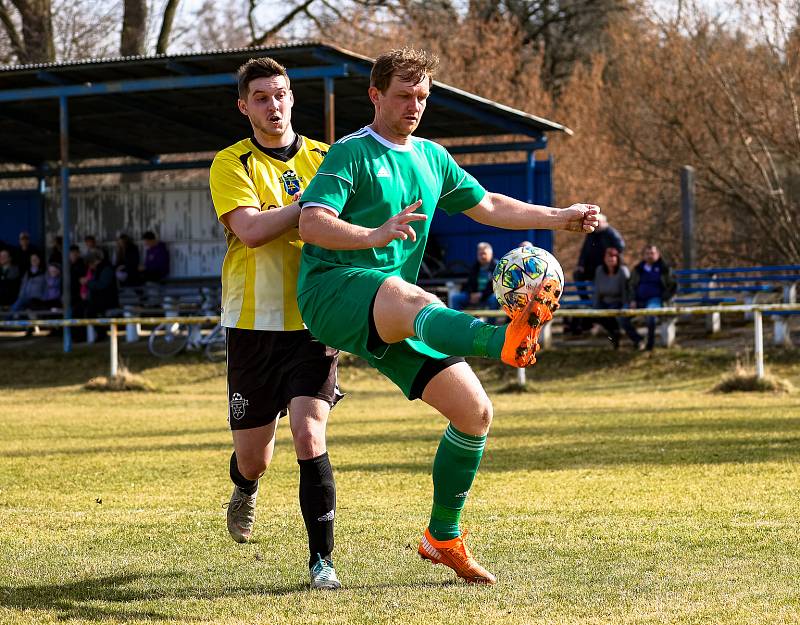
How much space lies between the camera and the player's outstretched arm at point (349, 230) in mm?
4742

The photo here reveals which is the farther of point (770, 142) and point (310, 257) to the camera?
point (770, 142)

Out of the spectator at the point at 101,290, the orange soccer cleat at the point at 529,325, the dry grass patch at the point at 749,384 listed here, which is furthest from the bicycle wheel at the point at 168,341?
the orange soccer cleat at the point at 529,325

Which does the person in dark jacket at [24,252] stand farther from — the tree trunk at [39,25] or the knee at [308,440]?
the knee at [308,440]

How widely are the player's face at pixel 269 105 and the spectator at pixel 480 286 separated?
13.3m

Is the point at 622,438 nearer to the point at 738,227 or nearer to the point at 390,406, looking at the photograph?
the point at 390,406

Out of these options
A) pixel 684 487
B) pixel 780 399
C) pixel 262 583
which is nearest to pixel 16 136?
pixel 780 399

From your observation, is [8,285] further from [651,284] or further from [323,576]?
[323,576]

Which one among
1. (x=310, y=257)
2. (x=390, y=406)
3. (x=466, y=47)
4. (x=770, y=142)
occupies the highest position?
(x=466, y=47)

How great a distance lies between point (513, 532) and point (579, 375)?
41.1 ft

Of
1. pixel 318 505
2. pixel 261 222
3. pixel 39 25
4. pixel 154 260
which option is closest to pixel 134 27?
pixel 39 25

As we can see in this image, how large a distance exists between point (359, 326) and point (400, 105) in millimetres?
904

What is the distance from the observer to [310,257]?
518cm

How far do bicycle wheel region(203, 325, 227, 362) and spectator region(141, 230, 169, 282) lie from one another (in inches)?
111

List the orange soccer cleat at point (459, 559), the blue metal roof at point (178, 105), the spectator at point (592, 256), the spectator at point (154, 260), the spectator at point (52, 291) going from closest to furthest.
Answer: the orange soccer cleat at point (459, 559) → the spectator at point (592, 256) → the blue metal roof at point (178, 105) → the spectator at point (52, 291) → the spectator at point (154, 260)
